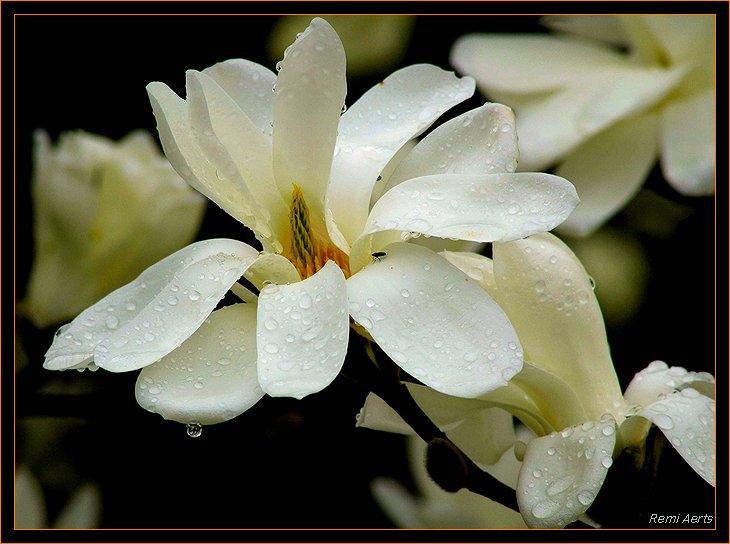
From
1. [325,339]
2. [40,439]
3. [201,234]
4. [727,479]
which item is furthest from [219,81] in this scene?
[40,439]

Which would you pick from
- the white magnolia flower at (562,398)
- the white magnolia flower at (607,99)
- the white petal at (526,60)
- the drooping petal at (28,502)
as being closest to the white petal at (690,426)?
the white magnolia flower at (562,398)

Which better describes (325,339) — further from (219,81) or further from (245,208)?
(219,81)

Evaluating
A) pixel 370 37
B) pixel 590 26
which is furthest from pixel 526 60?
pixel 370 37

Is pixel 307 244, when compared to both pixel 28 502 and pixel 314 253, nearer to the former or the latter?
pixel 314 253

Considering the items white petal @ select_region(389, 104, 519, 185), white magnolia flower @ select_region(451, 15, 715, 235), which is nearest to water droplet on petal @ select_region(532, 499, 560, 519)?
white petal @ select_region(389, 104, 519, 185)

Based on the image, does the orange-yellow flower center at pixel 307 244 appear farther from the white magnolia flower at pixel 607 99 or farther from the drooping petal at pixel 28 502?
the drooping petal at pixel 28 502
